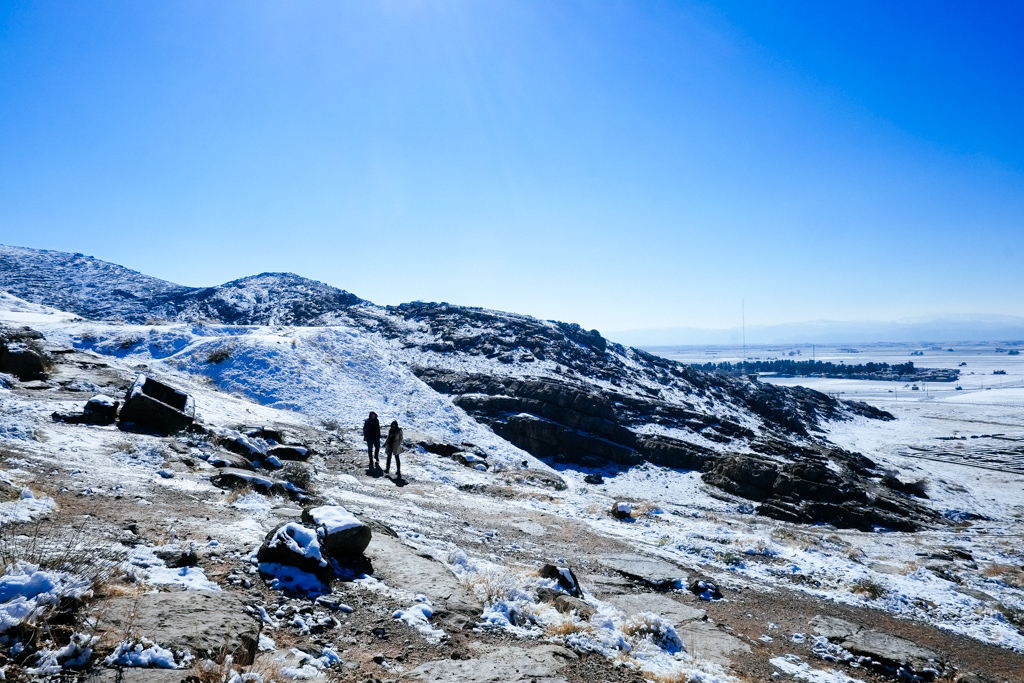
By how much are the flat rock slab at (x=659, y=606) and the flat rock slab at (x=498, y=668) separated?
3.37 meters

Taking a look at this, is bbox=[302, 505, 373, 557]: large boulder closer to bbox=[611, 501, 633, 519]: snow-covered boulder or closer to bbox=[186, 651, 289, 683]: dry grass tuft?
bbox=[186, 651, 289, 683]: dry grass tuft

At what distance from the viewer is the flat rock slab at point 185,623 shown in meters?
4.44

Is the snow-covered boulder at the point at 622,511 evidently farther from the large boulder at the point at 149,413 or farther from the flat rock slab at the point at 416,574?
the large boulder at the point at 149,413

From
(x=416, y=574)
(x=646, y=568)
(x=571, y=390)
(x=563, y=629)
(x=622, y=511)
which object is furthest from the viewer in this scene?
(x=571, y=390)

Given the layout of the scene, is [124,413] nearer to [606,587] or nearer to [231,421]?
[231,421]

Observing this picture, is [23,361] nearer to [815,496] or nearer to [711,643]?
[711,643]

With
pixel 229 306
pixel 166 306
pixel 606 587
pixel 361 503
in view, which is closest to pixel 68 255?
pixel 166 306

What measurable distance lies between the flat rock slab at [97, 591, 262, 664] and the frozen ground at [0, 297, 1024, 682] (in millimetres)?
571

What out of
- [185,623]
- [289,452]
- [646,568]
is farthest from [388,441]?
[185,623]

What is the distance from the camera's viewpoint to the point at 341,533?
7.44 meters

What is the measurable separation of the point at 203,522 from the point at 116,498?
218 cm

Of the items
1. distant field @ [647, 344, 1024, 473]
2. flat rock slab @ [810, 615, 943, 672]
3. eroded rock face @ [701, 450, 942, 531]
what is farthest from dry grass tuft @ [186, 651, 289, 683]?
distant field @ [647, 344, 1024, 473]

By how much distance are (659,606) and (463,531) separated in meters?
5.10

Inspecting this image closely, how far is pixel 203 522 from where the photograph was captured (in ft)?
27.1
